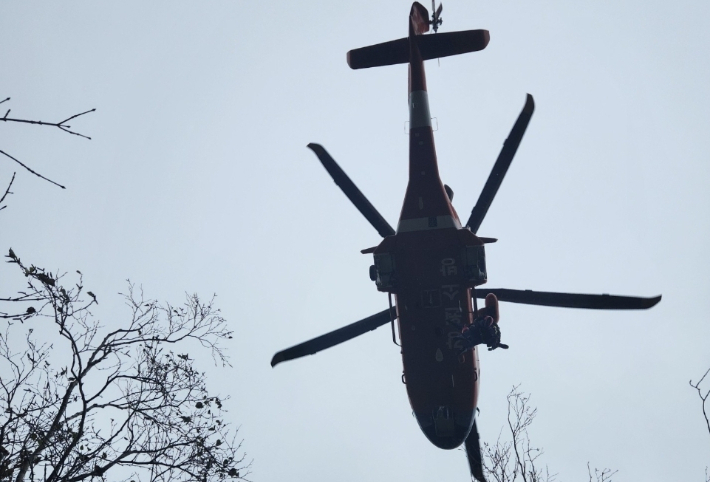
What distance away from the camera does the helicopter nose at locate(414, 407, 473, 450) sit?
59.1ft

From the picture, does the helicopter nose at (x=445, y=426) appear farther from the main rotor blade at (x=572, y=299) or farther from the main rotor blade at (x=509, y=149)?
the main rotor blade at (x=509, y=149)

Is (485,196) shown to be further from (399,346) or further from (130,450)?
(130,450)

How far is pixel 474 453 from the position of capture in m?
19.6

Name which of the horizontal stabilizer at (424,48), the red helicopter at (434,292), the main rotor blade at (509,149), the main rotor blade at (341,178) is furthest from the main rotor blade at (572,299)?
the horizontal stabilizer at (424,48)

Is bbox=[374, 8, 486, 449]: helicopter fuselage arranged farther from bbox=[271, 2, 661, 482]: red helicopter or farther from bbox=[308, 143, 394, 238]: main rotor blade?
bbox=[308, 143, 394, 238]: main rotor blade

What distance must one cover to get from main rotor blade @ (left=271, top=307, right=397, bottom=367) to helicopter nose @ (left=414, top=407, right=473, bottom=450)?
2414mm

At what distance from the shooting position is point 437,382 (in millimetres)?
17812

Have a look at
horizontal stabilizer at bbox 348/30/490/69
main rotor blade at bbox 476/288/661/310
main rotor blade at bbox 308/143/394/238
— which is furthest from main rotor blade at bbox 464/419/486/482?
horizontal stabilizer at bbox 348/30/490/69

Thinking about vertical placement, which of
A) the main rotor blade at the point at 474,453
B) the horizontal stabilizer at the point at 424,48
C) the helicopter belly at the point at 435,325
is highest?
the horizontal stabilizer at the point at 424,48

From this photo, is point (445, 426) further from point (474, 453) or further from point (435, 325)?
point (435, 325)

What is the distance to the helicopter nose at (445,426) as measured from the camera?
18016 mm

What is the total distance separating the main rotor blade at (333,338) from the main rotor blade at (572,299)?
2548 millimetres

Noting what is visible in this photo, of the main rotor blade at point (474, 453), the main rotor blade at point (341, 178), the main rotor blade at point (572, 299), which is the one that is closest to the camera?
the main rotor blade at point (572, 299)

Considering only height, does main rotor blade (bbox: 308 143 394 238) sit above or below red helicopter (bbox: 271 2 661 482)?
above
